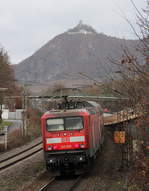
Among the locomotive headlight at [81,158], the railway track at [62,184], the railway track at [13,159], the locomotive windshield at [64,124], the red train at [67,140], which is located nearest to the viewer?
the railway track at [62,184]

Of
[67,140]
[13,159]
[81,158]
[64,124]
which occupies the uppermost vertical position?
[64,124]

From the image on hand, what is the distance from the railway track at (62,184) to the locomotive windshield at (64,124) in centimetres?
209

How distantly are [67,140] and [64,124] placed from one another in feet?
2.34

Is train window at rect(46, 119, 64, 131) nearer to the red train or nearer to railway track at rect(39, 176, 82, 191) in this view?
the red train

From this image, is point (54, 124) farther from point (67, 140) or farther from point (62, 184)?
point (62, 184)

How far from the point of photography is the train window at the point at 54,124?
606 inches

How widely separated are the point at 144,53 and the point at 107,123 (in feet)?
111

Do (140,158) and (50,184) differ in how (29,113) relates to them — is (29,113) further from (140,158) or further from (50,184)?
(140,158)

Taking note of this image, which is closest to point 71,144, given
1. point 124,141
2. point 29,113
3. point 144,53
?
point 124,141

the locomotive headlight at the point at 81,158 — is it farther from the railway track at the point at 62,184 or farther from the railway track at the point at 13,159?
the railway track at the point at 13,159

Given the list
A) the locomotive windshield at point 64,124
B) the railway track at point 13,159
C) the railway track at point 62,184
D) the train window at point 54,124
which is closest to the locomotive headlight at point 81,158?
the railway track at point 62,184

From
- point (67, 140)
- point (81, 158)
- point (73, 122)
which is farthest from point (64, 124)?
point (81, 158)

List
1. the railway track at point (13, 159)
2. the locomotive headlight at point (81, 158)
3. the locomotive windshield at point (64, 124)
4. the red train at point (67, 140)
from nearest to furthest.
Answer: the locomotive headlight at point (81, 158)
the red train at point (67, 140)
the locomotive windshield at point (64, 124)
the railway track at point (13, 159)

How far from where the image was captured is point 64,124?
1539 centimetres
